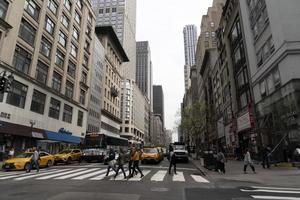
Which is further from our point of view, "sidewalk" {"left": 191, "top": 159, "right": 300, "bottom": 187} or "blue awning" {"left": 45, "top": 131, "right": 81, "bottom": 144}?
"blue awning" {"left": 45, "top": 131, "right": 81, "bottom": 144}

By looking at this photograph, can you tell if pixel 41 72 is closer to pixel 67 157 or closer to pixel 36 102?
pixel 36 102

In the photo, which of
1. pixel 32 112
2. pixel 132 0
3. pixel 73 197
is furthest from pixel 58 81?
pixel 132 0

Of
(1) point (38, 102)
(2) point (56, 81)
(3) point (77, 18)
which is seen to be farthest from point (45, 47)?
(3) point (77, 18)

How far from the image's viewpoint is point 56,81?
43219mm

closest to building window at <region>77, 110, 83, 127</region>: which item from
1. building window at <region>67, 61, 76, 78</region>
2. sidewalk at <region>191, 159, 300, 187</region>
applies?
building window at <region>67, 61, 76, 78</region>

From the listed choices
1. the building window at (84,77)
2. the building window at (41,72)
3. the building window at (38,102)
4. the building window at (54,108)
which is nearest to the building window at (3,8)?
the building window at (41,72)

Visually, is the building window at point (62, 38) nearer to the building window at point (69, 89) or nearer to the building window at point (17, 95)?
the building window at point (69, 89)

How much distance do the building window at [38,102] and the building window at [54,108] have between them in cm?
247

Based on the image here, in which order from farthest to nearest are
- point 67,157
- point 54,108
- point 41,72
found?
1. point 54,108
2. point 41,72
3. point 67,157

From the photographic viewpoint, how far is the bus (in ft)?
102

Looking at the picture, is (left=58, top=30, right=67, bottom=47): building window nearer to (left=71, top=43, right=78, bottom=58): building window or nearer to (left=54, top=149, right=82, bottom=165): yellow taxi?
(left=71, top=43, right=78, bottom=58): building window

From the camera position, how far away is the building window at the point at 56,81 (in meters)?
42.2

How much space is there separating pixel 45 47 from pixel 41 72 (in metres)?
4.11

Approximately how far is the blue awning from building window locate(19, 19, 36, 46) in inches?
535
